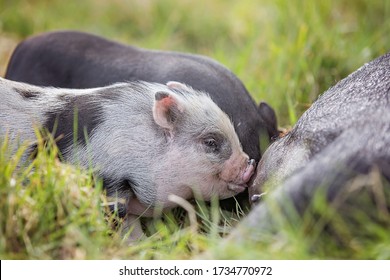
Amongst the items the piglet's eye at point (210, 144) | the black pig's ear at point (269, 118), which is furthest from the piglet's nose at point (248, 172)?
the black pig's ear at point (269, 118)

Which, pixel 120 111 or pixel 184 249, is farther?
pixel 120 111

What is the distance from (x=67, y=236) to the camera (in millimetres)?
3156

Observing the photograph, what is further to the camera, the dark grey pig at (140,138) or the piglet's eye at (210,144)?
the piglet's eye at (210,144)

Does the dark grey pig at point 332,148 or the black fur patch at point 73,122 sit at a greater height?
the dark grey pig at point 332,148

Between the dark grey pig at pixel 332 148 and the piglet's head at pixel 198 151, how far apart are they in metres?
0.17

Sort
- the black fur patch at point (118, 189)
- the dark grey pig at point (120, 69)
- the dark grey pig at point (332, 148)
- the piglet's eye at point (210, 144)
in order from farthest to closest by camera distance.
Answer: the dark grey pig at point (120, 69), the piglet's eye at point (210, 144), the black fur patch at point (118, 189), the dark grey pig at point (332, 148)

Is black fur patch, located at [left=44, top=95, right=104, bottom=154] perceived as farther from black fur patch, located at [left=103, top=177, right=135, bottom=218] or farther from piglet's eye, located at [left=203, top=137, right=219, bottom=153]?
piglet's eye, located at [left=203, top=137, right=219, bottom=153]

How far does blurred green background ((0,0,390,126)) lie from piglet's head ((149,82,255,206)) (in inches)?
43.1

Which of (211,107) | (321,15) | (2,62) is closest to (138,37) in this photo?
(2,62)

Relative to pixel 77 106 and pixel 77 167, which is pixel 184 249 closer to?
pixel 77 167

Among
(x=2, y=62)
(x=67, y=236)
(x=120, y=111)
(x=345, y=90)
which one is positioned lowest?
(x=2, y=62)

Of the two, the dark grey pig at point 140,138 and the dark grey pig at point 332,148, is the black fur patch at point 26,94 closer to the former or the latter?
the dark grey pig at point 140,138

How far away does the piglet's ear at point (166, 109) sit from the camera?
3.91m

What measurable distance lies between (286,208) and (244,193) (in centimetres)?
118
